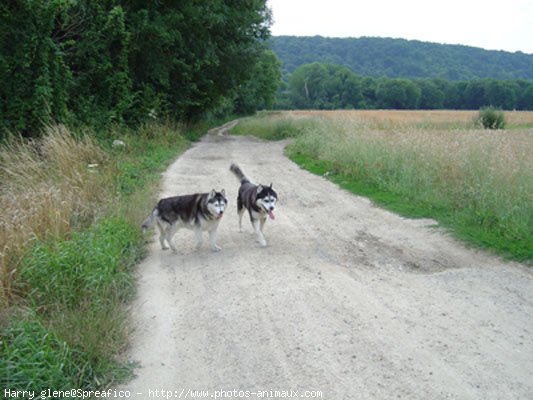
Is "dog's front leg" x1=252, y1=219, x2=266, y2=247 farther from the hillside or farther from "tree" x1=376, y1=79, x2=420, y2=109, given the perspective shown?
the hillside

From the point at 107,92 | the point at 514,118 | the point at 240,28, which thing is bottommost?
the point at 514,118

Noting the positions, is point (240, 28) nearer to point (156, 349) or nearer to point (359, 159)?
point (359, 159)

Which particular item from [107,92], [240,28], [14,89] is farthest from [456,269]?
[240,28]

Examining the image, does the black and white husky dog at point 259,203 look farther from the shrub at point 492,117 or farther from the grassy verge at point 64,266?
the shrub at point 492,117

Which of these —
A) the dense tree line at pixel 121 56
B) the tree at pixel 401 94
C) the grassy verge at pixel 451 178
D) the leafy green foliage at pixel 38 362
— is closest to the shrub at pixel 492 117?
the dense tree line at pixel 121 56

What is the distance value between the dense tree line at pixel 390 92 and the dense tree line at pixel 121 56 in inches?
2240

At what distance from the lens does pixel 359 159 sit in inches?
581

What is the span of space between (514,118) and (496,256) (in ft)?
106

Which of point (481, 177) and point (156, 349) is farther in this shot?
point (481, 177)

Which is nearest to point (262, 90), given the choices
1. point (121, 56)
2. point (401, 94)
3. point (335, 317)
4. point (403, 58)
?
point (401, 94)

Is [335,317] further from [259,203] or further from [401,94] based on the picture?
[401,94]

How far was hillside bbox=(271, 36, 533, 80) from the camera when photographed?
109000 millimetres

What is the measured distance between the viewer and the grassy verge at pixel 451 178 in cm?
850

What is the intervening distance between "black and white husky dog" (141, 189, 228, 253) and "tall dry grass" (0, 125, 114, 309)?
1.38 m
